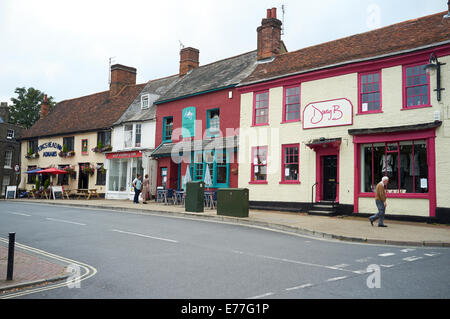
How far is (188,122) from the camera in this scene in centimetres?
2477

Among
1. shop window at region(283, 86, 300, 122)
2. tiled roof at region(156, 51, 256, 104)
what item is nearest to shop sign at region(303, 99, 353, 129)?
shop window at region(283, 86, 300, 122)

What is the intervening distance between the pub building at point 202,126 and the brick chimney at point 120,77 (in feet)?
29.2

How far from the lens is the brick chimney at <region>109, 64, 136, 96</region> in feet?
115

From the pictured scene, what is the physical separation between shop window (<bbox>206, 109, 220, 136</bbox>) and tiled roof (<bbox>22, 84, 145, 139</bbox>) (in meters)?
10.5

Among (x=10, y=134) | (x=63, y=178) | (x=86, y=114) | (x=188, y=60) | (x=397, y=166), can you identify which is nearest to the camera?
(x=397, y=166)

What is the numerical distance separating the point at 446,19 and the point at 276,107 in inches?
319

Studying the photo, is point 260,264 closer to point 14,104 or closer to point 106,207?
point 106,207

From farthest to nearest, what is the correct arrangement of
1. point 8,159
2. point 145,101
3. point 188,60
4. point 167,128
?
point 8,159 < point 145,101 < point 188,60 < point 167,128

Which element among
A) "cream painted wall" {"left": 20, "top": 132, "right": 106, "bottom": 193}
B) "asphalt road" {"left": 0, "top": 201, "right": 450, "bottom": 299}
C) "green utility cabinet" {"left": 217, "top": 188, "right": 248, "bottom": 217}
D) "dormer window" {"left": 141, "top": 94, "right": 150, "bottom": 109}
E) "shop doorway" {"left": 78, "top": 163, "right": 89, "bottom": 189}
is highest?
"dormer window" {"left": 141, "top": 94, "right": 150, "bottom": 109}

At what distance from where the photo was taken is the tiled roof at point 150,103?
28603 mm

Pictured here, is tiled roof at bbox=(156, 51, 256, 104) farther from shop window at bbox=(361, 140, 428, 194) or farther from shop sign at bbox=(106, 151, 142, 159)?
shop window at bbox=(361, 140, 428, 194)

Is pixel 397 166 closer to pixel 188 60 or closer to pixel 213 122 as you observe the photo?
pixel 213 122

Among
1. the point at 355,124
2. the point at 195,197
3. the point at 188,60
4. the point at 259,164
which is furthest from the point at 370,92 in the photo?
the point at 188,60

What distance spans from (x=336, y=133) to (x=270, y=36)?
783cm
